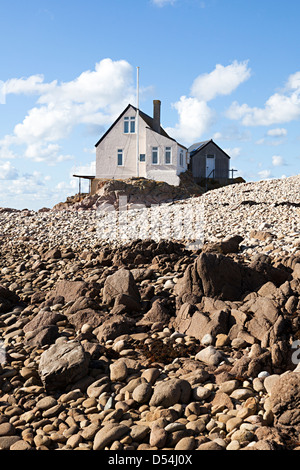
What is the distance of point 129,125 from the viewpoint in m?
37.2

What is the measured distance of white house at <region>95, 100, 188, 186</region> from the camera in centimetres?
3681

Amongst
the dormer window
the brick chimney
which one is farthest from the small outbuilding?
the dormer window

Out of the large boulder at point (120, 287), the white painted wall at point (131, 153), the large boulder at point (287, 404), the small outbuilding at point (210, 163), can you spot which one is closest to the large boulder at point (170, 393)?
the large boulder at point (287, 404)

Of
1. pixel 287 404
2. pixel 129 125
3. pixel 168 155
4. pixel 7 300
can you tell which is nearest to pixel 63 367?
pixel 287 404

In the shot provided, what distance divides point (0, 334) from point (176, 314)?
134 inches

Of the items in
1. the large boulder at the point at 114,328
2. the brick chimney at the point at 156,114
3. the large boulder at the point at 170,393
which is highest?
the brick chimney at the point at 156,114

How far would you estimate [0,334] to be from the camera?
336 inches

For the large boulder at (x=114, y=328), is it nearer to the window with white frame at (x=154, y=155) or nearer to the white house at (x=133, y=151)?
the white house at (x=133, y=151)

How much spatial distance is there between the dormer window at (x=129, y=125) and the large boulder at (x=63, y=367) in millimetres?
32463

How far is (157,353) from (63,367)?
1.45m

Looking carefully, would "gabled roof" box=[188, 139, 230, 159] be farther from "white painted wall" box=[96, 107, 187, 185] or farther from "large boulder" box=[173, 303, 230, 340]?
"large boulder" box=[173, 303, 230, 340]

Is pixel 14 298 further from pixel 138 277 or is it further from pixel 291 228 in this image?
pixel 291 228

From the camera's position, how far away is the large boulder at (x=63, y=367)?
6008 millimetres
